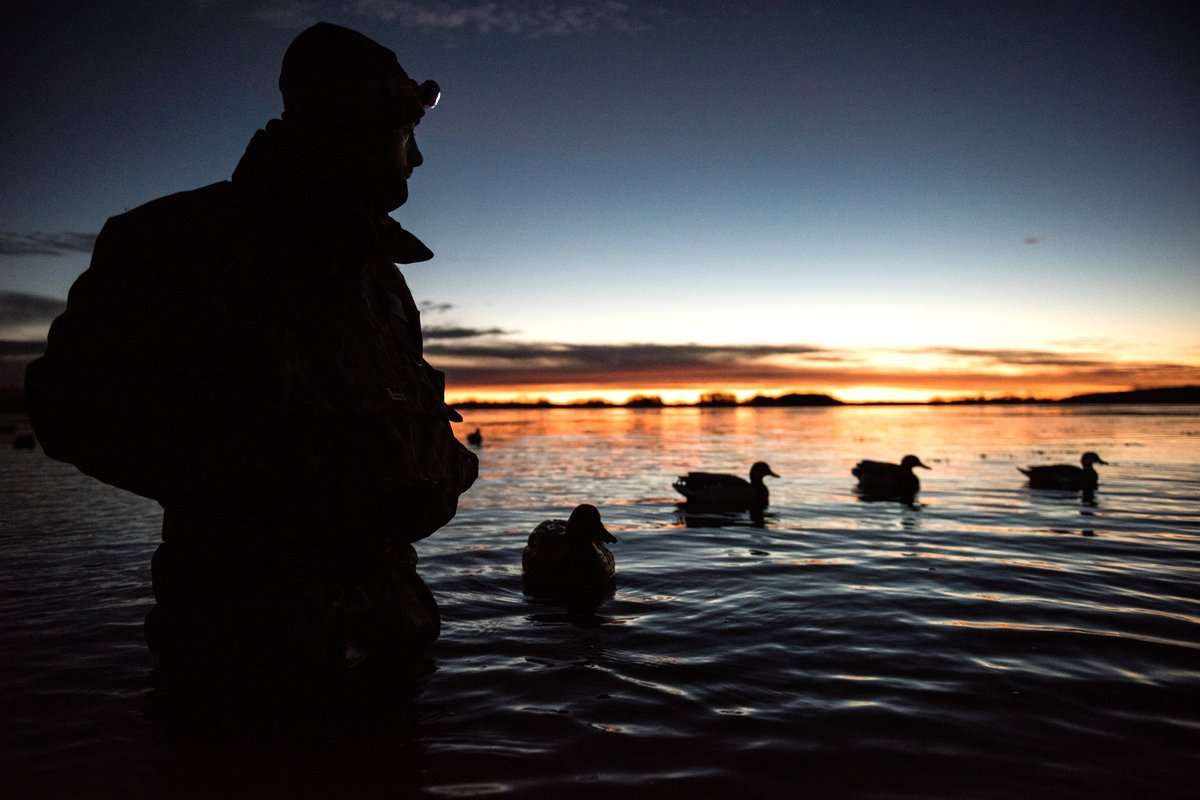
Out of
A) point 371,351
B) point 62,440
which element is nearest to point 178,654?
point 62,440

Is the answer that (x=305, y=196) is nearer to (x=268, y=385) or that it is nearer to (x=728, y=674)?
(x=268, y=385)

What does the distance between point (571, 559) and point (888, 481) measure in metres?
12.0

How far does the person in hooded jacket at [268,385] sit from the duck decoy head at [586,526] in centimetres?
382

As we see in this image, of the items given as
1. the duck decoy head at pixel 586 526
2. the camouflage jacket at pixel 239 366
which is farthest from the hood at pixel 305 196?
the duck decoy head at pixel 586 526

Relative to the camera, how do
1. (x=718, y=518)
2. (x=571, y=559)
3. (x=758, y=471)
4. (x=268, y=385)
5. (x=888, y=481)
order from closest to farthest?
1. (x=268, y=385)
2. (x=571, y=559)
3. (x=718, y=518)
4. (x=758, y=471)
5. (x=888, y=481)

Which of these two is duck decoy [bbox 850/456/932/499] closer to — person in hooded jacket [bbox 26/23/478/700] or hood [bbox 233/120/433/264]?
person in hooded jacket [bbox 26/23/478/700]

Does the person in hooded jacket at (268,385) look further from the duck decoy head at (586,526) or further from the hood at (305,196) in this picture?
the duck decoy head at (586,526)

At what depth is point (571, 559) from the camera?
9.11m

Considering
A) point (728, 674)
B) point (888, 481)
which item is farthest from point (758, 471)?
point (728, 674)

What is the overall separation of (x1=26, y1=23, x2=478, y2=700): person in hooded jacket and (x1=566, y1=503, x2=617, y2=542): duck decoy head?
12.5ft

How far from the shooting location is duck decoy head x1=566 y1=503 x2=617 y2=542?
9328 millimetres

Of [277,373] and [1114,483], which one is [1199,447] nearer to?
[1114,483]

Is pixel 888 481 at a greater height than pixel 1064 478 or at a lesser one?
lesser

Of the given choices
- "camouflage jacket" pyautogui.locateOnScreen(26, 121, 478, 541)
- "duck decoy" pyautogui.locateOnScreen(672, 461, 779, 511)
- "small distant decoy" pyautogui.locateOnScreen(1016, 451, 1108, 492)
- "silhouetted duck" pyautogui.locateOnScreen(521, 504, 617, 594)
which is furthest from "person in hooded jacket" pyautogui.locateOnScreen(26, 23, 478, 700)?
"small distant decoy" pyautogui.locateOnScreen(1016, 451, 1108, 492)
